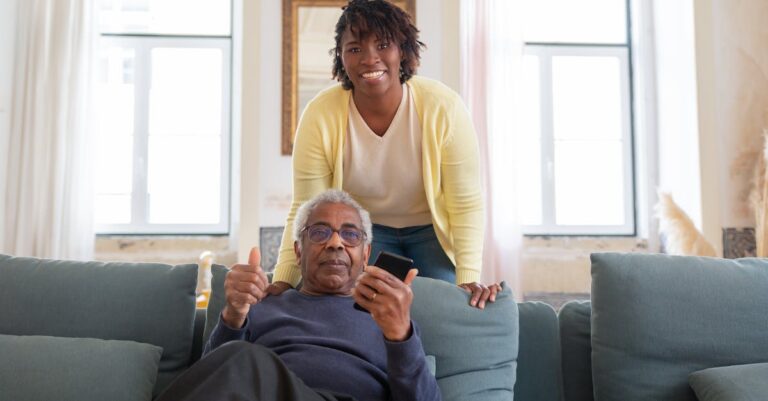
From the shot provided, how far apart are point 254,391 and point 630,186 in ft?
12.7

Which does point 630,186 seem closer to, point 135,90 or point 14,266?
point 135,90

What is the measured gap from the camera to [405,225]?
2193mm

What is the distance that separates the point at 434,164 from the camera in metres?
2.05

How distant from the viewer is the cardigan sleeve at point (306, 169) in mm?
2014

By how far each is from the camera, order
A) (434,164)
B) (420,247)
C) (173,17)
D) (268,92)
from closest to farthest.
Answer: (434,164), (420,247), (268,92), (173,17)

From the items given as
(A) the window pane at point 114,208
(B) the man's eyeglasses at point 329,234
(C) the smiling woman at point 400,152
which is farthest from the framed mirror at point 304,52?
(B) the man's eyeglasses at point 329,234

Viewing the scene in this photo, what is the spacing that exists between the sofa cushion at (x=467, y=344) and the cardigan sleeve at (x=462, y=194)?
0.49 ft

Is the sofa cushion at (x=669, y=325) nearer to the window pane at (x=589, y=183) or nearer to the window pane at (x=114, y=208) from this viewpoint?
the window pane at (x=589, y=183)

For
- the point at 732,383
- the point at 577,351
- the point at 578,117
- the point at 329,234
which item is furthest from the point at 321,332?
the point at 578,117

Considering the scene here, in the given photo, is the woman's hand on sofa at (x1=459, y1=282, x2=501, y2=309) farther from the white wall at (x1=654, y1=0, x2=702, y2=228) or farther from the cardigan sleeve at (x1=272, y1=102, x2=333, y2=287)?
the white wall at (x1=654, y1=0, x2=702, y2=228)

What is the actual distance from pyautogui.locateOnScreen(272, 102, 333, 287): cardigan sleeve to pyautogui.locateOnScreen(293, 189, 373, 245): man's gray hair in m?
0.05

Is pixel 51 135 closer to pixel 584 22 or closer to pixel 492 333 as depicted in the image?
pixel 492 333

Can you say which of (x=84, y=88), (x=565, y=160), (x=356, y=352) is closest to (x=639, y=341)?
(x=356, y=352)

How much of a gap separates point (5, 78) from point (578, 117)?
3520mm
